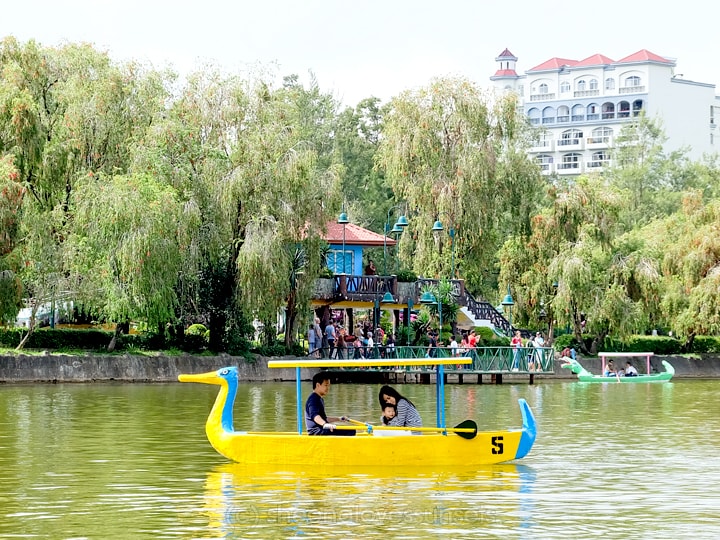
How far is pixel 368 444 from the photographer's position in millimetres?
21844

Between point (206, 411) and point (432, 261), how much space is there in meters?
28.7

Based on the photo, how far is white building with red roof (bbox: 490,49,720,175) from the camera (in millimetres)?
146625

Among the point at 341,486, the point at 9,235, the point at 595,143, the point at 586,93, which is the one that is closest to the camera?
the point at 341,486

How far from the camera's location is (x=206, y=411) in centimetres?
3497

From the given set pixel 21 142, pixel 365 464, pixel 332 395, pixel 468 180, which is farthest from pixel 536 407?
pixel 468 180

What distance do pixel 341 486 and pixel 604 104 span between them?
459 ft

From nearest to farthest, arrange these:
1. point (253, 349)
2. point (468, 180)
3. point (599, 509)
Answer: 1. point (599, 509)
2. point (253, 349)
3. point (468, 180)

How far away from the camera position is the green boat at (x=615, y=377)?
53469mm

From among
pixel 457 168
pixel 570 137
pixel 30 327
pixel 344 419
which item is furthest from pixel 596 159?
pixel 344 419

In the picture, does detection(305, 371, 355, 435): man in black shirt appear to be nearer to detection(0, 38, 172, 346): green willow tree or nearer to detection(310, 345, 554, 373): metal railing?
detection(0, 38, 172, 346): green willow tree

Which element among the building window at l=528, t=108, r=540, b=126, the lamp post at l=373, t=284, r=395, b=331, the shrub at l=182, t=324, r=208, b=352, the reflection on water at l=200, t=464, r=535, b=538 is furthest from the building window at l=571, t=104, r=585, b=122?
the reflection on water at l=200, t=464, r=535, b=538

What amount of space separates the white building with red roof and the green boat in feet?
283

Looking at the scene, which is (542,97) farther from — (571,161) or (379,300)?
(379,300)

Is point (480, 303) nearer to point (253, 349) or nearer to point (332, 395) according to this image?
point (253, 349)
